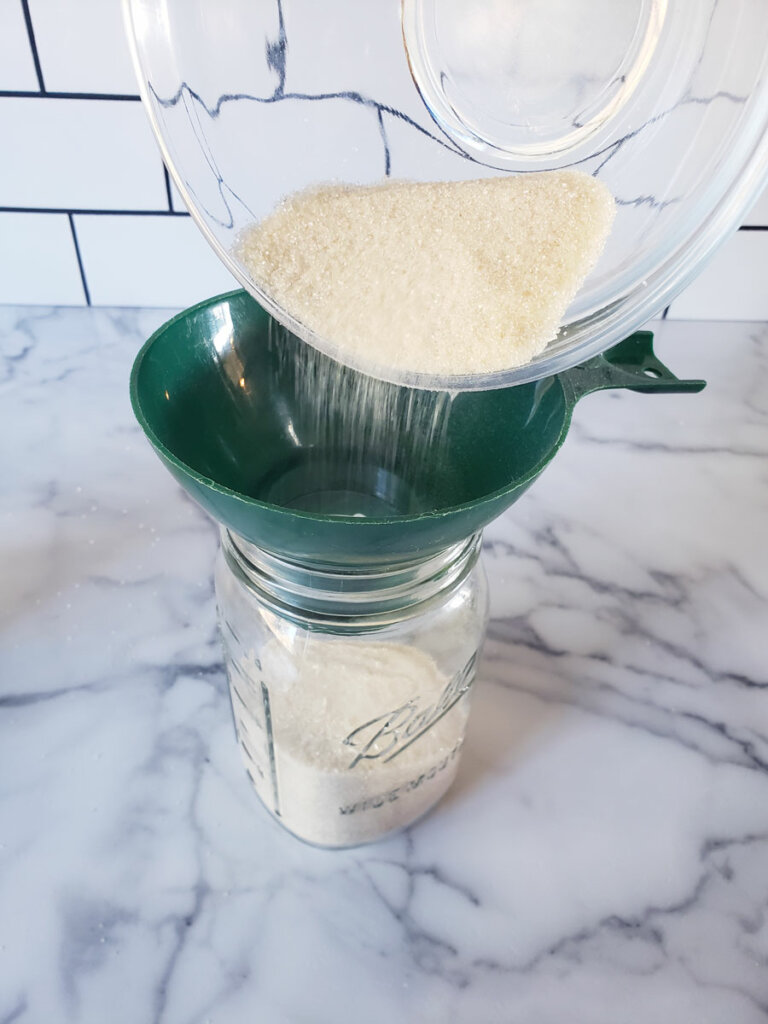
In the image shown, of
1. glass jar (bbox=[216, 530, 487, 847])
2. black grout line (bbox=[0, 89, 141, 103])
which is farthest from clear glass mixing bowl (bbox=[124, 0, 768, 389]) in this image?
black grout line (bbox=[0, 89, 141, 103])

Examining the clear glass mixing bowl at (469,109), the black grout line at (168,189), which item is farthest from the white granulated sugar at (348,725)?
→ the black grout line at (168,189)

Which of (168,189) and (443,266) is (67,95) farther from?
(443,266)

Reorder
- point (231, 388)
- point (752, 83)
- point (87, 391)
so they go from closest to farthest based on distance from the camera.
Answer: point (752, 83)
point (231, 388)
point (87, 391)

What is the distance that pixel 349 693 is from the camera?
431mm

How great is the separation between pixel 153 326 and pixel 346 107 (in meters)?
0.47

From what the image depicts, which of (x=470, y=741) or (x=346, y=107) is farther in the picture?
(x=470, y=741)

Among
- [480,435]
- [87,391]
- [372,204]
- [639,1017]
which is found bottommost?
[639,1017]

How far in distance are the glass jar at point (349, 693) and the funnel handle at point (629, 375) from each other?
0.09 metres

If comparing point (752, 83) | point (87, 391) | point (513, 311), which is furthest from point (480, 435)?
point (87, 391)

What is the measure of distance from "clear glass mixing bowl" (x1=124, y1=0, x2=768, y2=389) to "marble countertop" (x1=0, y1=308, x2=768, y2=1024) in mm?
258

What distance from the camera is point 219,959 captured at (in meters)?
0.41

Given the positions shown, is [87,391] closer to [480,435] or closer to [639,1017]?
[480,435]

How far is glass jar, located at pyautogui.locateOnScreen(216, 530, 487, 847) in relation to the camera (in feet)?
1.31

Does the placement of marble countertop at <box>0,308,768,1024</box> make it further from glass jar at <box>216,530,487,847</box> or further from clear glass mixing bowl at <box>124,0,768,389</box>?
clear glass mixing bowl at <box>124,0,768,389</box>
